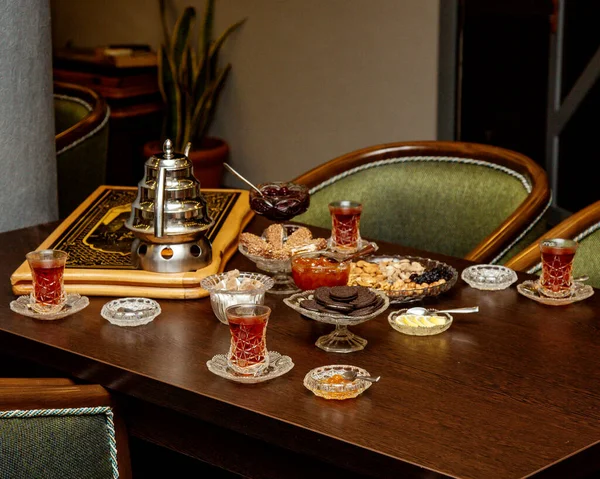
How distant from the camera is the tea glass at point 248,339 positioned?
1.55m

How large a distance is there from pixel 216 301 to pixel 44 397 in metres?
0.39

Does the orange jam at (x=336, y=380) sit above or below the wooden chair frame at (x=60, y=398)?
above

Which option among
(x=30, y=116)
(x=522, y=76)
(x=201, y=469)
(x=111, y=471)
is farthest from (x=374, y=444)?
(x=522, y=76)

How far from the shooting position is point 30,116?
251cm

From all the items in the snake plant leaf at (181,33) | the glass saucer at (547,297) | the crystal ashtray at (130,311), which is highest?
the snake plant leaf at (181,33)

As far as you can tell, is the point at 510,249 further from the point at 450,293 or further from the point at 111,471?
the point at 111,471

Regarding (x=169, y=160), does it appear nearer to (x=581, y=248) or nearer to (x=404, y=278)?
(x=404, y=278)

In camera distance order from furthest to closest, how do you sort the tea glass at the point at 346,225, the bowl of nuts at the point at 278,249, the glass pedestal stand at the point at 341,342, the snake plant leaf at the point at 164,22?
the snake plant leaf at the point at 164,22
the tea glass at the point at 346,225
the bowl of nuts at the point at 278,249
the glass pedestal stand at the point at 341,342

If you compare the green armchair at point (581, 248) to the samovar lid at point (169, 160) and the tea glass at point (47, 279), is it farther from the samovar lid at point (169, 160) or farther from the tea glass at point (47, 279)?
the tea glass at point (47, 279)

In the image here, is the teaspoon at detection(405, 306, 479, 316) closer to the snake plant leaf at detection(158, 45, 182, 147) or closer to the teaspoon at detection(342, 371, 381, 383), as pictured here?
the teaspoon at detection(342, 371, 381, 383)

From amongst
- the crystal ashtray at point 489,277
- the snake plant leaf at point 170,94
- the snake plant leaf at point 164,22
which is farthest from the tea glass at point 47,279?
the snake plant leaf at point 164,22

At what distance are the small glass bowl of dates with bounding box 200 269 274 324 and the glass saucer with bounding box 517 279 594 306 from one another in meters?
0.47

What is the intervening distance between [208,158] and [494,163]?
2.69m

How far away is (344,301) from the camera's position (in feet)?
5.53
